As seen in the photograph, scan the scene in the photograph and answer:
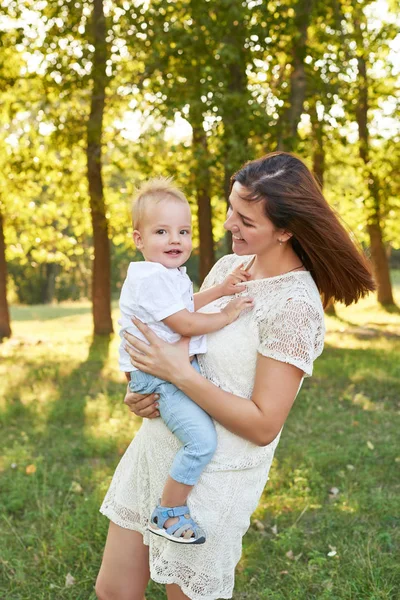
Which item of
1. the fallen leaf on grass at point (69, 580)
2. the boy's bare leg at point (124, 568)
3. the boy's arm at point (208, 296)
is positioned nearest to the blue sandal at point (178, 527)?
the boy's bare leg at point (124, 568)

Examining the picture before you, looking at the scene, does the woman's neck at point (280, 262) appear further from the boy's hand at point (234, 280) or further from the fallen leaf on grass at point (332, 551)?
the fallen leaf on grass at point (332, 551)

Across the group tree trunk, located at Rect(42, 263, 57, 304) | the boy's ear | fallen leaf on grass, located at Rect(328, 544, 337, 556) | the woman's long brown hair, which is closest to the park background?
fallen leaf on grass, located at Rect(328, 544, 337, 556)

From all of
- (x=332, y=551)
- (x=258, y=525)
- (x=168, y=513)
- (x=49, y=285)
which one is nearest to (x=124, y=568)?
(x=168, y=513)

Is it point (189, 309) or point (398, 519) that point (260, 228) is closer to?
point (189, 309)

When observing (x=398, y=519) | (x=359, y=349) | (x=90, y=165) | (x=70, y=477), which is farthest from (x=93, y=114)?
(x=398, y=519)

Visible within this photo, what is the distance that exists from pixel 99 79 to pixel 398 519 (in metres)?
10.5

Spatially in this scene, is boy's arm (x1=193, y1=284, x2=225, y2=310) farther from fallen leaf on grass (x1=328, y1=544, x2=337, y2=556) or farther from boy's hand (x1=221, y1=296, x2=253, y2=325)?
fallen leaf on grass (x1=328, y1=544, x2=337, y2=556)

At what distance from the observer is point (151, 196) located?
9.78 feet

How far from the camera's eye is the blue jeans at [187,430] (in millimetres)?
2744

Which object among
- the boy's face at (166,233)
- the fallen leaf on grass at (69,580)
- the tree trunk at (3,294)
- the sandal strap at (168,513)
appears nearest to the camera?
the sandal strap at (168,513)

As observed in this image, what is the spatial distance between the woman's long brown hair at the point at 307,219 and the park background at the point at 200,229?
587mm

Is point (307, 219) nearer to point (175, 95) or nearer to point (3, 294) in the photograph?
point (175, 95)

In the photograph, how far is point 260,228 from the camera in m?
2.84

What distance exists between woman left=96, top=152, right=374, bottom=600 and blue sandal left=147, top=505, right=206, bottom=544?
62 mm
